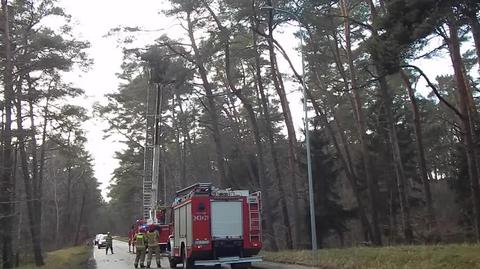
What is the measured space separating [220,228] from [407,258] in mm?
6534

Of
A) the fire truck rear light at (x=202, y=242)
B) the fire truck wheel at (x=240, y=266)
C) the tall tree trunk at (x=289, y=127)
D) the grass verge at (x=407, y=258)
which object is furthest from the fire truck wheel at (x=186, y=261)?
the tall tree trunk at (x=289, y=127)

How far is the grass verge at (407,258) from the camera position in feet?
43.8

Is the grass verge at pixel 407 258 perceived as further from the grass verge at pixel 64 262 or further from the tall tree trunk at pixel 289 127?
the grass verge at pixel 64 262

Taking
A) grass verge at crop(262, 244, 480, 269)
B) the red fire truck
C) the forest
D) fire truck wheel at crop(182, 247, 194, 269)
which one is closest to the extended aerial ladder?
the forest

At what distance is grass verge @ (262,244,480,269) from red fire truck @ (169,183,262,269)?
2271 mm

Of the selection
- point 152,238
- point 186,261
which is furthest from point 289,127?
point 186,261

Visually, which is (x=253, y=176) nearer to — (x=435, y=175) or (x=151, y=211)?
(x=151, y=211)

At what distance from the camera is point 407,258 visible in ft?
49.2

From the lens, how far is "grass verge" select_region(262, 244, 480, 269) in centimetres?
1334

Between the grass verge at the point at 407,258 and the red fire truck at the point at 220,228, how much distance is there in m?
2.27

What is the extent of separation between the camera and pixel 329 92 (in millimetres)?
35312

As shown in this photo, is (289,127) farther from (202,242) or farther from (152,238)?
(202,242)

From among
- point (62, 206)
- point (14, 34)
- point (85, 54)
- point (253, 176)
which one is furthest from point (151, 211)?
point (62, 206)

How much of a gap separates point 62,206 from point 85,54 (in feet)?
198
